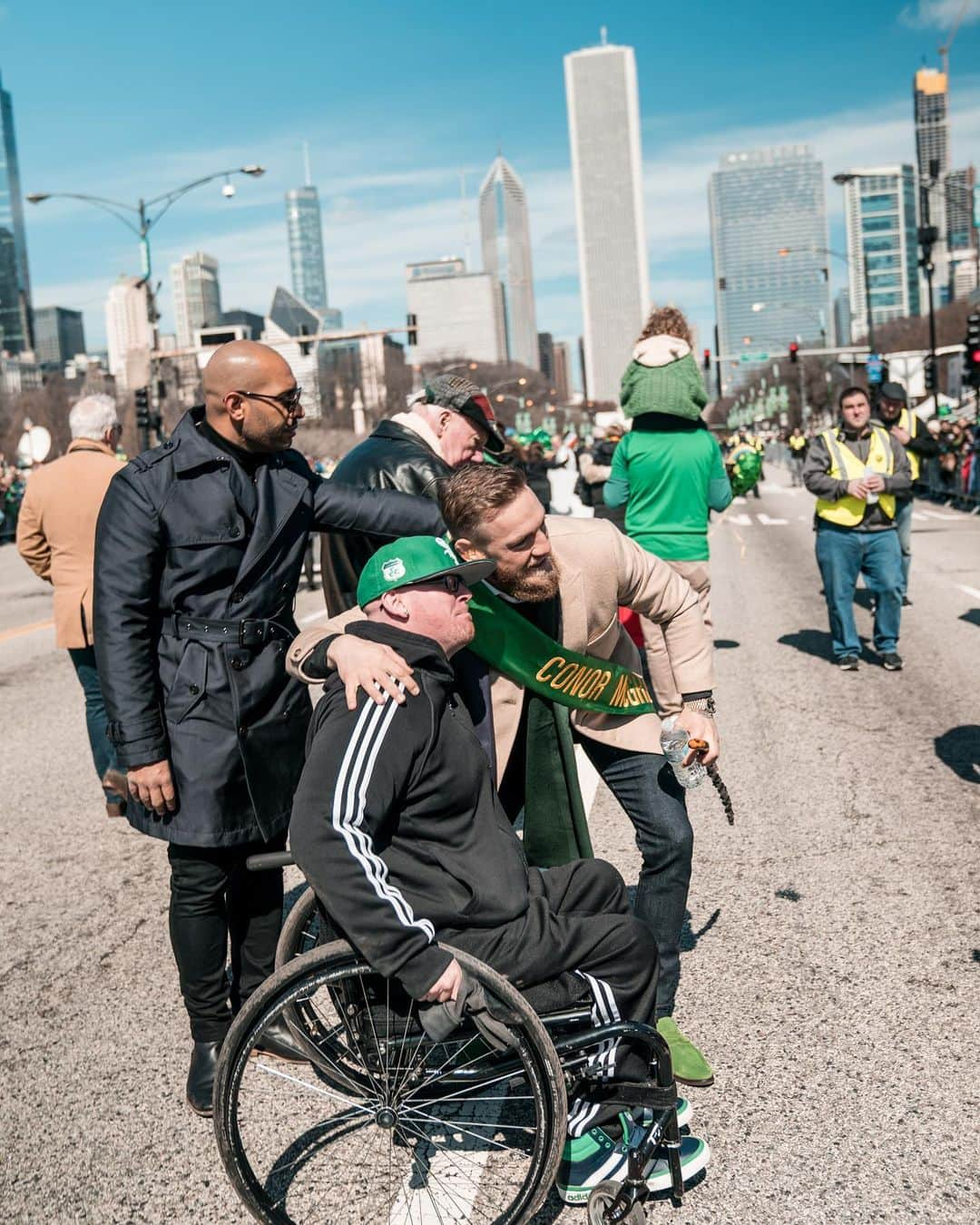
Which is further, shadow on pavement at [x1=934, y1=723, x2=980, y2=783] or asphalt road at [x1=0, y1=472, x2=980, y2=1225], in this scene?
shadow on pavement at [x1=934, y1=723, x2=980, y2=783]

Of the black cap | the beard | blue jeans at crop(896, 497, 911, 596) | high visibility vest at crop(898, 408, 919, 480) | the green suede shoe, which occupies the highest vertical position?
the black cap

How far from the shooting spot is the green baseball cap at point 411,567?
10.1 ft

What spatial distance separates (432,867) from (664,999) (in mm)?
1135

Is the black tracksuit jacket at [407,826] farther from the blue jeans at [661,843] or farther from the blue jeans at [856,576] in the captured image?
the blue jeans at [856,576]

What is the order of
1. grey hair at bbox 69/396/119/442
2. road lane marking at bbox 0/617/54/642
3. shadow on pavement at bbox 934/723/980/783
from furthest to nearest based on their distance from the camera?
road lane marking at bbox 0/617/54/642
shadow on pavement at bbox 934/723/980/783
grey hair at bbox 69/396/119/442

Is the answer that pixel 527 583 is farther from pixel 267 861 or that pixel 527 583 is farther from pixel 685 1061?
pixel 685 1061

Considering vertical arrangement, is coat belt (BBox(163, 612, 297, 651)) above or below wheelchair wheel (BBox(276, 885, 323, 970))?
above

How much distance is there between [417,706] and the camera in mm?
3000

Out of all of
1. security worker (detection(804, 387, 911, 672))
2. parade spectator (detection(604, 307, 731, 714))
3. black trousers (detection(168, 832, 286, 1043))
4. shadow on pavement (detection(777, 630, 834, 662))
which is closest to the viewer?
black trousers (detection(168, 832, 286, 1043))

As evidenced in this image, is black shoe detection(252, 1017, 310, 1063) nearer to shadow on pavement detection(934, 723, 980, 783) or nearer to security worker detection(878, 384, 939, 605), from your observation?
shadow on pavement detection(934, 723, 980, 783)

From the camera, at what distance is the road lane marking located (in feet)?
49.8

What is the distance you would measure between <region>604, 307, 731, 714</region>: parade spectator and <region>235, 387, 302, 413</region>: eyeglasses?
3338mm

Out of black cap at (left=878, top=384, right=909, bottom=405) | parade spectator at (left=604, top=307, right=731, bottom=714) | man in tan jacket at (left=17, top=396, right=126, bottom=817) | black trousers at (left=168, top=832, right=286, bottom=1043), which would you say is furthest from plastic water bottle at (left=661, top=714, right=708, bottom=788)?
black cap at (left=878, top=384, right=909, bottom=405)

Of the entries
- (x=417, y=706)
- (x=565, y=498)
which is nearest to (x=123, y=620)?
(x=417, y=706)
